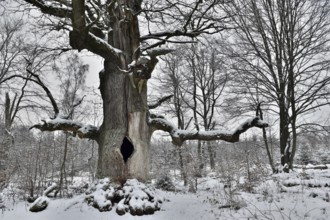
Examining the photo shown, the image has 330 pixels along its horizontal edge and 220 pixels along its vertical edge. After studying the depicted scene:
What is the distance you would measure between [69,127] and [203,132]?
10.9 feet

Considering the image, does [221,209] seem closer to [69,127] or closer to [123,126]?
[123,126]

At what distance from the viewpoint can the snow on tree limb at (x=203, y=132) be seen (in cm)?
552

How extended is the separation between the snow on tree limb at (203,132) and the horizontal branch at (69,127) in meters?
1.49

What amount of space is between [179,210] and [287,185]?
3.64 metres

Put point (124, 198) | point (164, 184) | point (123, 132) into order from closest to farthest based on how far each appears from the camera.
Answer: point (124, 198), point (123, 132), point (164, 184)

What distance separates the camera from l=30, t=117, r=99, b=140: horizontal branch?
5.78 m

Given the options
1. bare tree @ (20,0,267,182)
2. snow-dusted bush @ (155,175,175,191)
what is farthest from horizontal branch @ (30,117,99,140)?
snow-dusted bush @ (155,175,175,191)

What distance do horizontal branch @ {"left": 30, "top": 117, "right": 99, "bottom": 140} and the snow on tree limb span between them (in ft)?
4.88

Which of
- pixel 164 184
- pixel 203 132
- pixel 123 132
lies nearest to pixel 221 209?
pixel 203 132

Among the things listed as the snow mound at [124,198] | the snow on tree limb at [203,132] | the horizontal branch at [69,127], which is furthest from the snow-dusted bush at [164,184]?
the horizontal branch at [69,127]

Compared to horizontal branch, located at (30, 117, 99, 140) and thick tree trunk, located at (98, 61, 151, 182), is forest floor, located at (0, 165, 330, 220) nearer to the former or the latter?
thick tree trunk, located at (98, 61, 151, 182)

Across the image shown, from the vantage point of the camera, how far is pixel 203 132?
6.04 m

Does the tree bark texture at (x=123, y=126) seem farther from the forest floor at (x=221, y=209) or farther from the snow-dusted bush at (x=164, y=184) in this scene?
the snow-dusted bush at (x=164, y=184)

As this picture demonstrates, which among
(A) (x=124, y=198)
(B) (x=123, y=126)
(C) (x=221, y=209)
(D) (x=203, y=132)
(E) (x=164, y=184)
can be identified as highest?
(B) (x=123, y=126)
